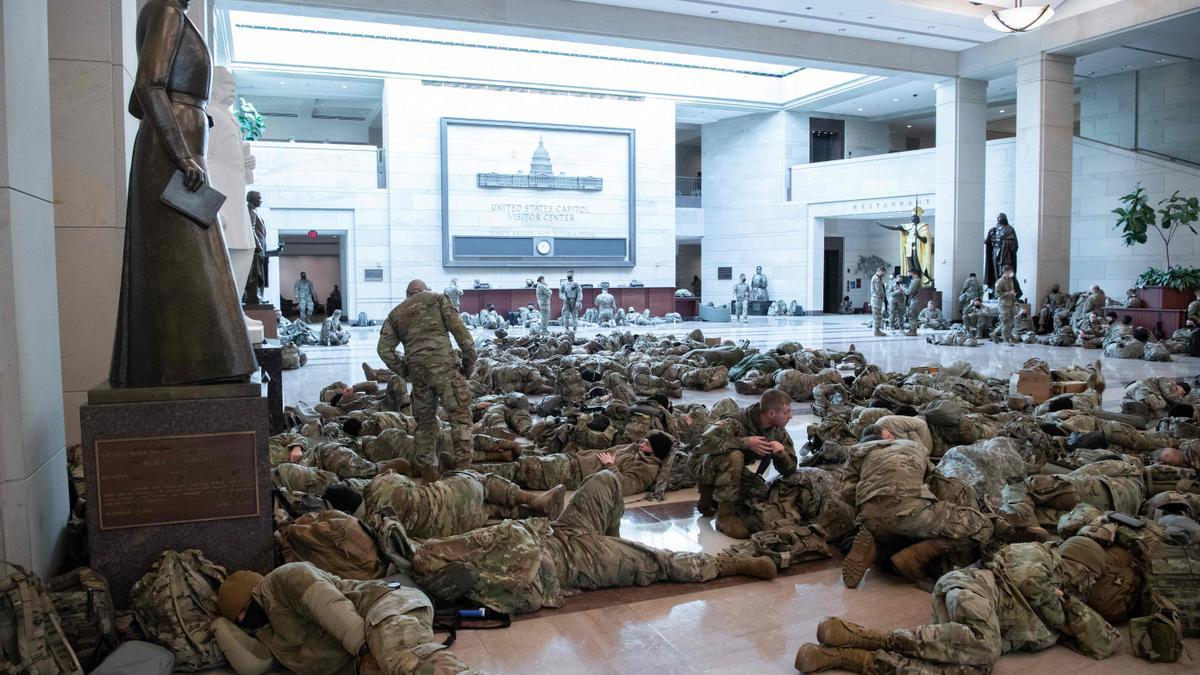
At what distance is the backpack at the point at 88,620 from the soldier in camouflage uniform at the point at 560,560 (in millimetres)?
1231

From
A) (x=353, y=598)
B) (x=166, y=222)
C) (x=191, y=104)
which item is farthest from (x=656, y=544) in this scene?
(x=191, y=104)

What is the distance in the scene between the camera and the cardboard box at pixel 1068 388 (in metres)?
9.27

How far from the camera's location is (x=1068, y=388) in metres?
9.30

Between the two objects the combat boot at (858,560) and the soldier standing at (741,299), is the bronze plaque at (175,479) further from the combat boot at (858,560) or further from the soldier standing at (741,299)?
the soldier standing at (741,299)

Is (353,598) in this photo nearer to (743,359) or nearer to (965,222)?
(743,359)

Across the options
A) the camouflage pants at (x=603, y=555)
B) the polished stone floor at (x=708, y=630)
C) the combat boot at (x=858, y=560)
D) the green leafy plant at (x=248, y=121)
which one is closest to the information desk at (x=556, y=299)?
the green leafy plant at (x=248, y=121)

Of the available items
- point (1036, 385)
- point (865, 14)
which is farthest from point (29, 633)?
point (865, 14)

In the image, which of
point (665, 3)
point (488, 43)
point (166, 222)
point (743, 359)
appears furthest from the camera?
point (488, 43)

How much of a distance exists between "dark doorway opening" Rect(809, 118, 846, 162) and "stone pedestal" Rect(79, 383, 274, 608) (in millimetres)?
32616

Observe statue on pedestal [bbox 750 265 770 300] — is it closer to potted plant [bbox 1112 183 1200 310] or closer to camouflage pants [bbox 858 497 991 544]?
potted plant [bbox 1112 183 1200 310]

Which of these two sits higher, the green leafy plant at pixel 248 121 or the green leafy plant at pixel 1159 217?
the green leafy plant at pixel 248 121

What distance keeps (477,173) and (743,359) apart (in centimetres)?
1885

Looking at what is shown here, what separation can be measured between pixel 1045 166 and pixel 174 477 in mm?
23161

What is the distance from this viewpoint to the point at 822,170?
30.9m
